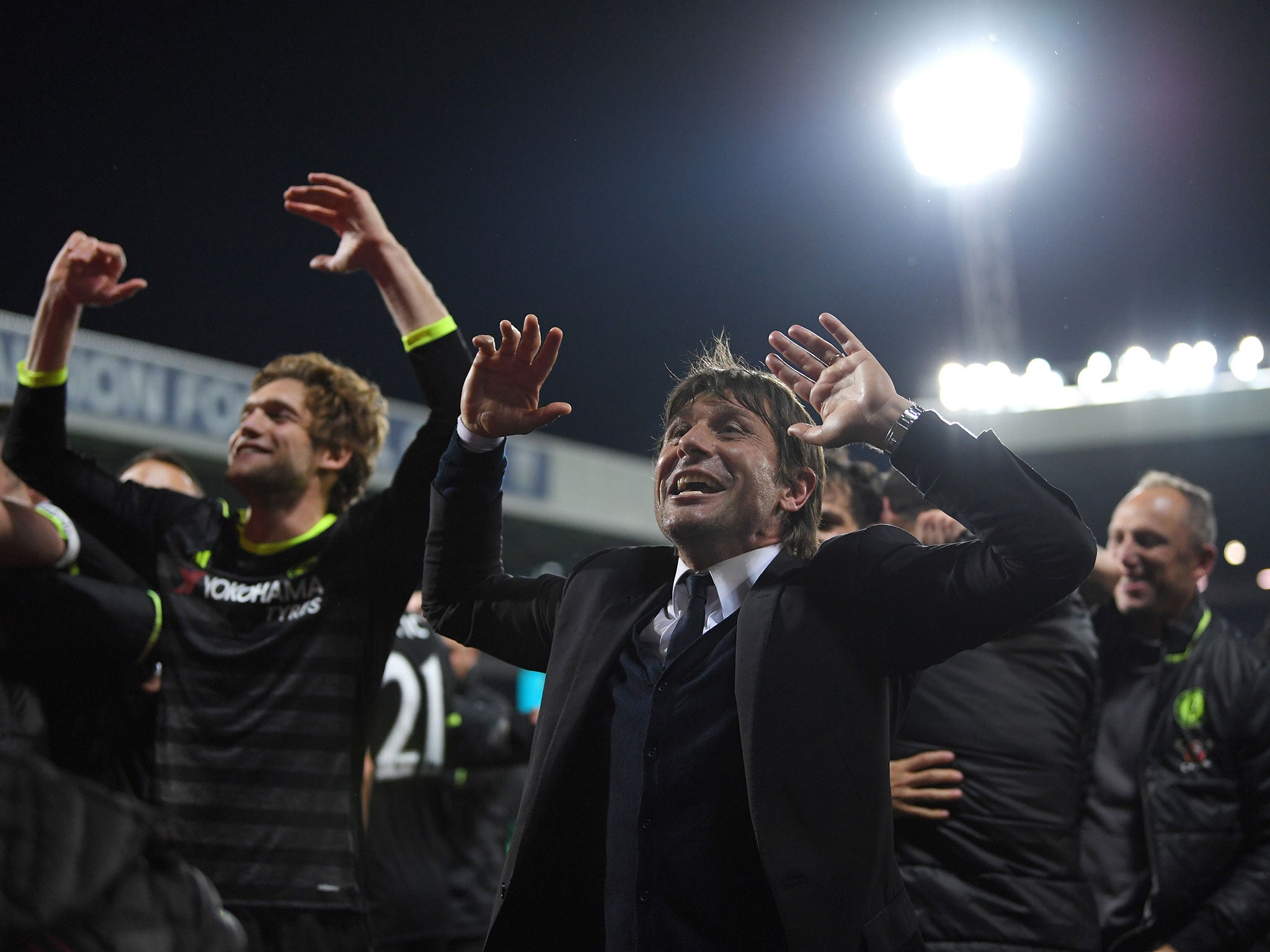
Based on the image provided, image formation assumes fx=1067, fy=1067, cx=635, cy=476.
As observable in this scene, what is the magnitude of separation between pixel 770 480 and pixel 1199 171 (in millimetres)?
4001

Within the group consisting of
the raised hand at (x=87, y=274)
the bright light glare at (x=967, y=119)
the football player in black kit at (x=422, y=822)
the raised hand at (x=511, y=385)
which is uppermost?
the bright light glare at (x=967, y=119)

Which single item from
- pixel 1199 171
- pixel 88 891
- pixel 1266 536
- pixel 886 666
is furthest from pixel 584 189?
pixel 1266 536

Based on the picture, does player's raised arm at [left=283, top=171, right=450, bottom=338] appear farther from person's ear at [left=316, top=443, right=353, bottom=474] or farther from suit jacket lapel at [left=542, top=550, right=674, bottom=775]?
suit jacket lapel at [left=542, top=550, right=674, bottom=775]

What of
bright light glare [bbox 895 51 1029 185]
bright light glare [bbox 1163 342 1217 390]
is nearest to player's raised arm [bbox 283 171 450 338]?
bright light glare [bbox 895 51 1029 185]

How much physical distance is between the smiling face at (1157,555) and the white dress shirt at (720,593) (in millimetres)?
2132

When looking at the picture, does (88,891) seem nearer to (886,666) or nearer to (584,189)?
(886,666)

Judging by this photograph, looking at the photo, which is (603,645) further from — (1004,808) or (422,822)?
(422,822)

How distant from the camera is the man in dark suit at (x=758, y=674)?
Result: 1774mm

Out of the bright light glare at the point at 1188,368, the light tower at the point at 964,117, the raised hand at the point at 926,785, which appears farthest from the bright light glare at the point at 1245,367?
the raised hand at the point at 926,785

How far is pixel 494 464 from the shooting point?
2.42 meters

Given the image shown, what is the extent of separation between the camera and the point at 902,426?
79.6 inches

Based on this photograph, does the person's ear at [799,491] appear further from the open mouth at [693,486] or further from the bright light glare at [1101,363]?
the bright light glare at [1101,363]

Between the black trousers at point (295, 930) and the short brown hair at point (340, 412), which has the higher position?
the short brown hair at point (340, 412)

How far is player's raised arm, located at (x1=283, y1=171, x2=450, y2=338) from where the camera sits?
2.84 meters
